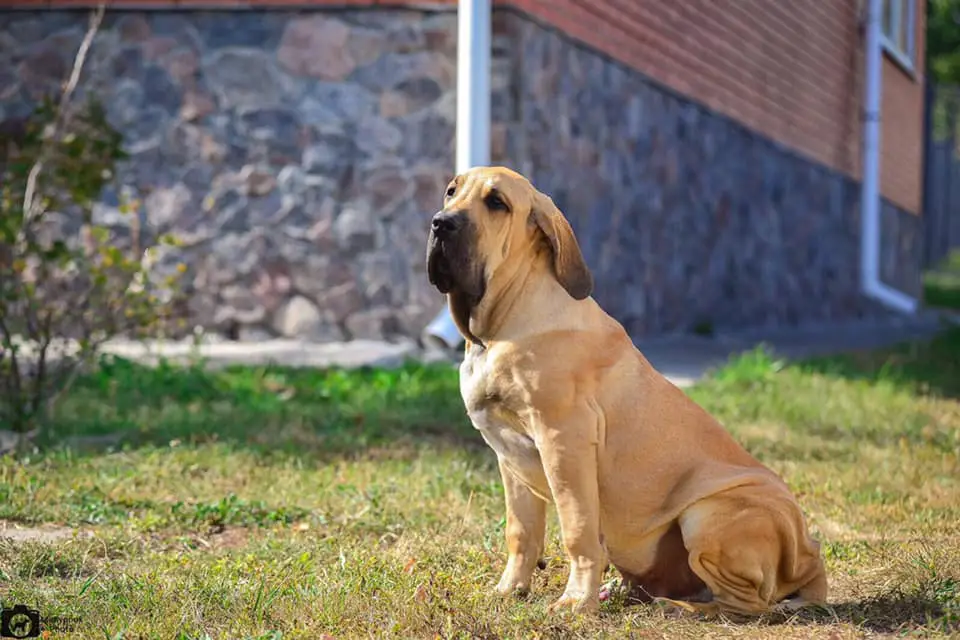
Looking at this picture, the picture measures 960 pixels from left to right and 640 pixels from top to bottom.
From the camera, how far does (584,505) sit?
3.25 meters

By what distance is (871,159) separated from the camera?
1588cm

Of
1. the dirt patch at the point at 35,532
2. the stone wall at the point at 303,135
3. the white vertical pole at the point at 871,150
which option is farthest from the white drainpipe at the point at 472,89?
the white vertical pole at the point at 871,150

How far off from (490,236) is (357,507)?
175 centimetres

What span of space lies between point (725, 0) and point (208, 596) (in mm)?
10061

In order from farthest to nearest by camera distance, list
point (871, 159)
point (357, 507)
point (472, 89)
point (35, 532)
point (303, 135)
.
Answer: point (871, 159) → point (303, 135) → point (472, 89) → point (357, 507) → point (35, 532)

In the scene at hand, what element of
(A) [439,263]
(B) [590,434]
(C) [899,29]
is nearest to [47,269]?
(A) [439,263]

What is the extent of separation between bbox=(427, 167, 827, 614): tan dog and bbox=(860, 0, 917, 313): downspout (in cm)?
1332

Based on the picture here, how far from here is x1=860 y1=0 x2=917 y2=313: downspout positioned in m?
15.6

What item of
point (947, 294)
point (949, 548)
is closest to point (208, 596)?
point (949, 548)

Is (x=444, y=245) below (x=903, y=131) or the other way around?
below

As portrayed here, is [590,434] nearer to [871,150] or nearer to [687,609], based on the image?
[687,609]

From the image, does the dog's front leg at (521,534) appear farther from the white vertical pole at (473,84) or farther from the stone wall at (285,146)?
the stone wall at (285,146)

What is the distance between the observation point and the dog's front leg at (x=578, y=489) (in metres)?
3.23

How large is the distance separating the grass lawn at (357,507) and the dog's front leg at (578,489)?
0.50 ft
